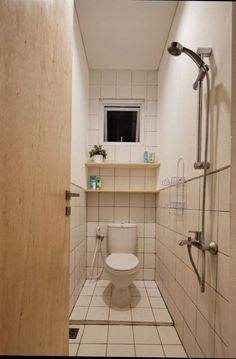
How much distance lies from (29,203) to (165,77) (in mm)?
2173

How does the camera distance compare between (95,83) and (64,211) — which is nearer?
(64,211)

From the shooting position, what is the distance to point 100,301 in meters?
2.13

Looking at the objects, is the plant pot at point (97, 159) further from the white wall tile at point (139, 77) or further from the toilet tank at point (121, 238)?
the white wall tile at point (139, 77)

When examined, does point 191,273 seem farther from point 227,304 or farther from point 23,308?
point 23,308

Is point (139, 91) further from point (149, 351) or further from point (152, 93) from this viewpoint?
point (149, 351)

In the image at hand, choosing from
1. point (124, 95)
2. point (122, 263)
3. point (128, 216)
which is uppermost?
point (124, 95)

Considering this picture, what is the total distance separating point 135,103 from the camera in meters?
2.90

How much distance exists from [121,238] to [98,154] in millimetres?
1028

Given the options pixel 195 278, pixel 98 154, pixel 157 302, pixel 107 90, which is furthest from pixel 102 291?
pixel 107 90

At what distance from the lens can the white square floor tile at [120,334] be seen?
157 centimetres

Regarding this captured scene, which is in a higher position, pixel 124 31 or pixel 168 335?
pixel 124 31

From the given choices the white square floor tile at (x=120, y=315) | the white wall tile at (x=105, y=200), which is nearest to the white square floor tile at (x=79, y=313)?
the white square floor tile at (x=120, y=315)

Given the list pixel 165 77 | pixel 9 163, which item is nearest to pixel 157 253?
pixel 165 77

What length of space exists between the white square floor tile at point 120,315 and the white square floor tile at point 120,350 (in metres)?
0.29
